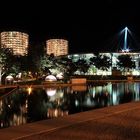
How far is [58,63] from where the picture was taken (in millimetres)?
70250

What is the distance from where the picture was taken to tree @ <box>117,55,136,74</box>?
97312mm

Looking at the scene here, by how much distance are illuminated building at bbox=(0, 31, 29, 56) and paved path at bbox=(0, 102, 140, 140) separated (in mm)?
63766

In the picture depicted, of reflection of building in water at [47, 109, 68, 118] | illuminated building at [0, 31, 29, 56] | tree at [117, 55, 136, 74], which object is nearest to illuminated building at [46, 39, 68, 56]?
illuminated building at [0, 31, 29, 56]

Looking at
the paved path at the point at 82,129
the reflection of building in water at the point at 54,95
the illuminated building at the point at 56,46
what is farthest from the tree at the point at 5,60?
the paved path at the point at 82,129

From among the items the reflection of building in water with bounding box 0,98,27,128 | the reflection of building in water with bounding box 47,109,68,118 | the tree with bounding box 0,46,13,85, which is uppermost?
the tree with bounding box 0,46,13,85

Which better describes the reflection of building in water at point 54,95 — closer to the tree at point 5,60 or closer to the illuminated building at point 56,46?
the tree at point 5,60

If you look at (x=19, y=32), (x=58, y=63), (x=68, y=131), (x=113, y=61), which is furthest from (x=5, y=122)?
(x=113, y=61)

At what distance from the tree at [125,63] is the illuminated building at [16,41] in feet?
109

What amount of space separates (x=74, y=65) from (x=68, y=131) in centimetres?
8362

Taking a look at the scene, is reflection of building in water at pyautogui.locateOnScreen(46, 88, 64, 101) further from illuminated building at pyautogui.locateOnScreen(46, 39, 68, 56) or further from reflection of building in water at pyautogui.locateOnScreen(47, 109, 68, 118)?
illuminated building at pyautogui.locateOnScreen(46, 39, 68, 56)

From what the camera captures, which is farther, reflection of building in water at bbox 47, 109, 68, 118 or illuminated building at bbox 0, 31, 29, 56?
illuminated building at bbox 0, 31, 29, 56

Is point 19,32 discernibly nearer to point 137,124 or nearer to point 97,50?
point 97,50

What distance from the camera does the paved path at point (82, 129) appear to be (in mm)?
8266

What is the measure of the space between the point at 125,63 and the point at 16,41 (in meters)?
36.1
